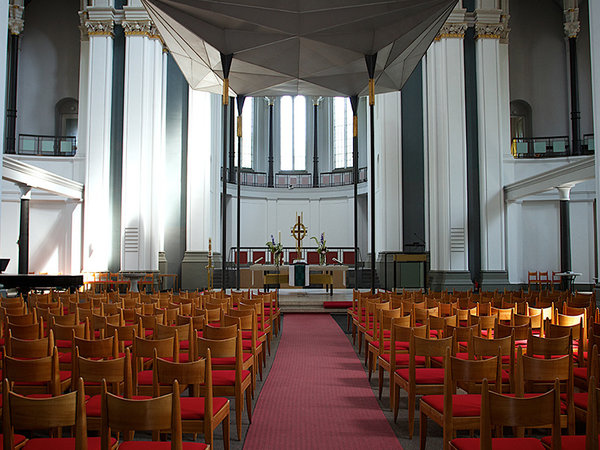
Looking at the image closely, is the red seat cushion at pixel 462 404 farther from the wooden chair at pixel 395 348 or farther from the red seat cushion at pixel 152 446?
the red seat cushion at pixel 152 446

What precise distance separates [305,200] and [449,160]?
35.7 feet

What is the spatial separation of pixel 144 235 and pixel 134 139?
10.6 ft

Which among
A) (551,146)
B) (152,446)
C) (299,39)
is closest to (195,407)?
(152,446)

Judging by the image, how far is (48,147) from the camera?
18938 mm

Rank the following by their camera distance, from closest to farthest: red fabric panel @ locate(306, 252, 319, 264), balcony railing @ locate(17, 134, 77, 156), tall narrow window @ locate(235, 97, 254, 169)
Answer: balcony railing @ locate(17, 134, 77, 156), red fabric panel @ locate(306, 252, 319, 264), tall narrow window @ locate(235, 97, 254, 169)

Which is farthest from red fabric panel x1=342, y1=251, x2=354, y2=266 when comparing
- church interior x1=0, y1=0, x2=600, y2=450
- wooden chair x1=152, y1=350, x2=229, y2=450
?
wooden chair x1=152, y1=350, x2=229, y2=450

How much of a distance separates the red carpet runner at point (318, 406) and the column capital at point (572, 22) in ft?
57.6

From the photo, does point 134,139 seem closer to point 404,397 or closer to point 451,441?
point 404,397

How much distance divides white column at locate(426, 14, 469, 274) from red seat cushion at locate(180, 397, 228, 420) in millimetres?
13857

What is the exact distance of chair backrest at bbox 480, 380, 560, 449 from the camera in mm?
2553

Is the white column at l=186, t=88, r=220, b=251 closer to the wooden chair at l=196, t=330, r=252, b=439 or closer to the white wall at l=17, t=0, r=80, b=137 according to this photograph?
the white wall at l=17, t=0, r=80, b=137

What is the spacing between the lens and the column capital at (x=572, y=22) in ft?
63.2

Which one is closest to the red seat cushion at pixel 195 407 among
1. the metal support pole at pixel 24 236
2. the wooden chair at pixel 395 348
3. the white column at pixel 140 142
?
the wooden chair at pixel 395 348

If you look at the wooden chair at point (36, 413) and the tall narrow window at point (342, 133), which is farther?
the tall narrow window at point (342, 133)
